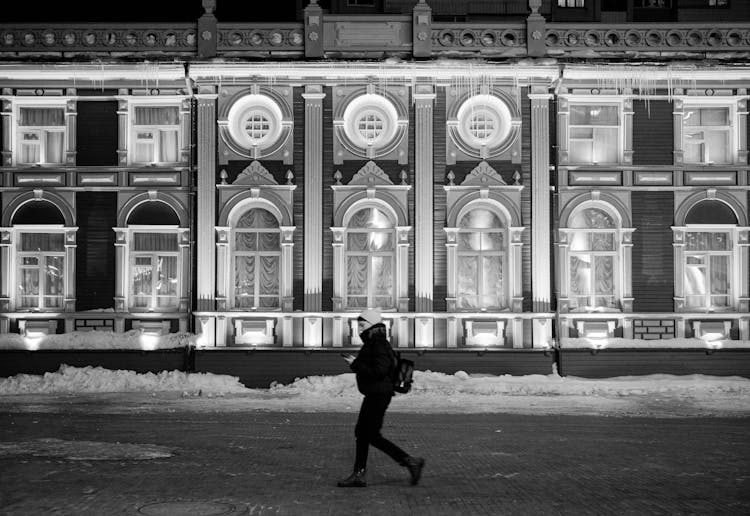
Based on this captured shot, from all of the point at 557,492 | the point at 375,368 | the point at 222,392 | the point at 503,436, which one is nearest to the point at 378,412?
the point at 375,368

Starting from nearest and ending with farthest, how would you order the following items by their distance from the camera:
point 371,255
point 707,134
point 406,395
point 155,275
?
point 406,395, point 371,255, point 155,275, point 707,134

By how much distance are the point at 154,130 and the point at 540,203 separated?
1057 cm

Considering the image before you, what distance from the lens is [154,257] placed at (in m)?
26.7

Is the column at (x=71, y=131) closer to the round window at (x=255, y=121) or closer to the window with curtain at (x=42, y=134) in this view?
the window with curtain at (x=42, y=134)

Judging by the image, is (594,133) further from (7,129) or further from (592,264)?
(7,129)

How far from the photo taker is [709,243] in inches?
1054

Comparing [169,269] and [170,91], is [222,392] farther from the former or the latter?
[170,91]

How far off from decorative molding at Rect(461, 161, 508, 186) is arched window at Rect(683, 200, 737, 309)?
5235 millimetres

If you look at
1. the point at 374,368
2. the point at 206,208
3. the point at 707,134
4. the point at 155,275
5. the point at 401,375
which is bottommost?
the point at 401,375

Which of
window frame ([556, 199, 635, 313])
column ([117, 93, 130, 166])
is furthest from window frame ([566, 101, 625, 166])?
column ([117, 93, 130, 166])

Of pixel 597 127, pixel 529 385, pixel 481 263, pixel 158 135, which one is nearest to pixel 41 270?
pixel 158 135

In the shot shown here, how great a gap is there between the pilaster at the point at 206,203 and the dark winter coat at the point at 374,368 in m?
15.2

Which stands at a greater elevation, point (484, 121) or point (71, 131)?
point (484, 121)

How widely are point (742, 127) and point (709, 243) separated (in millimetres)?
3227
